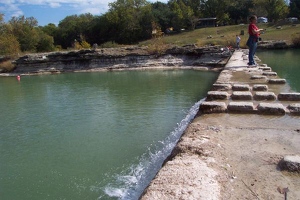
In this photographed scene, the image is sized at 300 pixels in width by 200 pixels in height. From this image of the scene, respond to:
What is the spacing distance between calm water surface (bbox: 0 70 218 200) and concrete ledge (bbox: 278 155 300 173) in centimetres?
255

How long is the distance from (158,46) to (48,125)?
2420cm

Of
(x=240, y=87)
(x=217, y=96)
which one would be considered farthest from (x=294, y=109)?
(x=240, y=87)

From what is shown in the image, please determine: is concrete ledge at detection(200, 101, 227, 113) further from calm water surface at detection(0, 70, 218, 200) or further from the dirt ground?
calm water surface at detection(0, 70, 218, 200)

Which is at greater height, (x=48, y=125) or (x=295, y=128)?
(x=295, y=128)

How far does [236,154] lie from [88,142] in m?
5.44

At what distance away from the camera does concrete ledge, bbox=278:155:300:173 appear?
3.55m

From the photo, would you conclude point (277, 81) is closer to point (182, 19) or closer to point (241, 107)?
point (241, 107)

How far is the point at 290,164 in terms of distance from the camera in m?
3.59

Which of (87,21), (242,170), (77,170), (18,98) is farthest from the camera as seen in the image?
(87,21)

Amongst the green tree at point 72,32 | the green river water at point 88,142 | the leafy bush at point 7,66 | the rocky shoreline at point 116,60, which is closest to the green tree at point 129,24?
the green tree at point 72,32

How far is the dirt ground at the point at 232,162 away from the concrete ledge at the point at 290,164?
0.23ft

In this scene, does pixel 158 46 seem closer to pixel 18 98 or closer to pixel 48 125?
pixel 18 98

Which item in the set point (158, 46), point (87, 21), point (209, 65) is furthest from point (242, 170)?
point (87, 21)

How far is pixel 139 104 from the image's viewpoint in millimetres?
13891
